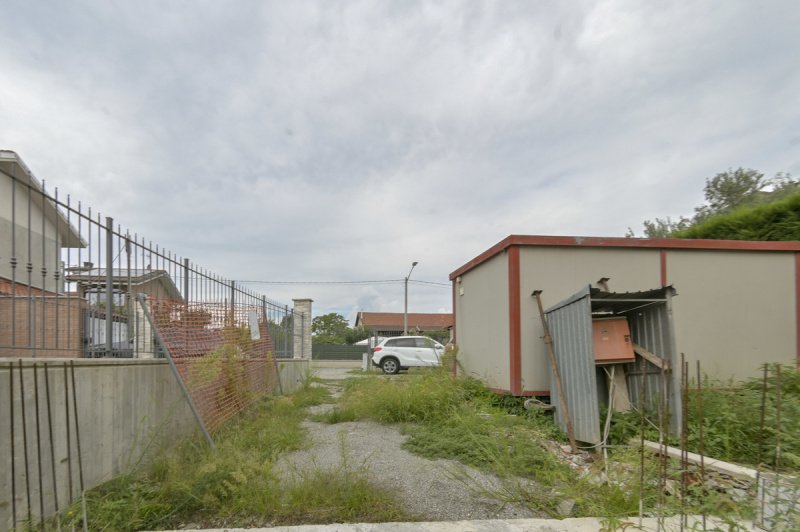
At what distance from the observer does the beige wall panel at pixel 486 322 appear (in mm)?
6449

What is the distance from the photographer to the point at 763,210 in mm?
7707

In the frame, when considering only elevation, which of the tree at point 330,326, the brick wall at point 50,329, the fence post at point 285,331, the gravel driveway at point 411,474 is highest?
the brick wall at point 50,329

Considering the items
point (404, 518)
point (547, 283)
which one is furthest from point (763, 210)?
point (404, 518)

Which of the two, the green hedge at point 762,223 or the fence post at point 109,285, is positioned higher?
the green hedge at point 762,223

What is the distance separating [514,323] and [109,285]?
4.67m

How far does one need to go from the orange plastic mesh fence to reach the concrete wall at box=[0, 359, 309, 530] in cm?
27

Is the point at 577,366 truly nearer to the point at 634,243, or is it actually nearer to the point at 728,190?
the point at 634,243

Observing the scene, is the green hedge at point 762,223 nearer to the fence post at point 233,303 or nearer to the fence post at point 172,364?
the fence post at point 233,303

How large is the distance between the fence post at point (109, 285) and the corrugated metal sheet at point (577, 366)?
15.3 feet

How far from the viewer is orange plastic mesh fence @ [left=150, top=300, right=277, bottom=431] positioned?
4.66 meters

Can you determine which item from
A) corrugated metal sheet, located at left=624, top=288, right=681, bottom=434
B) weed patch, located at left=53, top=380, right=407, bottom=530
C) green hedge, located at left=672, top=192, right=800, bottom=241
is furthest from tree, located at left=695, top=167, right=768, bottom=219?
weed patch, located at left=53, top=380, right=407, bottom=530

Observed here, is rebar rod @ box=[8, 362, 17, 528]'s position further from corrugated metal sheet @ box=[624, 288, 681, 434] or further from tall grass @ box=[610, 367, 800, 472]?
corrugated metal sheet @ box=[624, 288, 681, 434]

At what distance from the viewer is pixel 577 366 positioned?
16.7 feet

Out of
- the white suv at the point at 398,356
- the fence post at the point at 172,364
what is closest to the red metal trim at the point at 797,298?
the fence post at the point at 172,364
